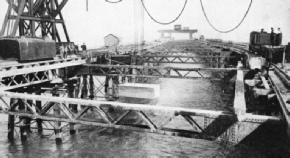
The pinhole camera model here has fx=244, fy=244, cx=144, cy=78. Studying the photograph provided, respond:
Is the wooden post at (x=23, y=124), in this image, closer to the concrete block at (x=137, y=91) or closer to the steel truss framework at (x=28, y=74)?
the steel truss framework at (x=28, y=74)

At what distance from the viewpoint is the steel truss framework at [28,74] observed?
39.7ft

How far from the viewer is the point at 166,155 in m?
13.1

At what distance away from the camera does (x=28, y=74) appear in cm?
1383

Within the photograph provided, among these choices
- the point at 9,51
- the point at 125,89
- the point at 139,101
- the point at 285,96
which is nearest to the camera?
the point at 285,96

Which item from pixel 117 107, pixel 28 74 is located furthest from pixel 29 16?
pixel 117 107

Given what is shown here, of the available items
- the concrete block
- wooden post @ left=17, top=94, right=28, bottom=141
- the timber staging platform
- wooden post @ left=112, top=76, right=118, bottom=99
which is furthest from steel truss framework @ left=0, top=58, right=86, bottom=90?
wooden post @ left=112, top=76, right=118, bottom=99

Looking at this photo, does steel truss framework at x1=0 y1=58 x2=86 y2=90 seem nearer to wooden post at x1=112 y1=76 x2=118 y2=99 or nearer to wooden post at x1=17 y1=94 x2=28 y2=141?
wooden post at x1=17 y1=94 x2=28 y2=141

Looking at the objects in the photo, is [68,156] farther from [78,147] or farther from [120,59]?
[120,59]

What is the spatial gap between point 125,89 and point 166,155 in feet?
26.1

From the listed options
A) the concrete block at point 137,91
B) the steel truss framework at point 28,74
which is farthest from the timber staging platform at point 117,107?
the concrete block at point 137,91

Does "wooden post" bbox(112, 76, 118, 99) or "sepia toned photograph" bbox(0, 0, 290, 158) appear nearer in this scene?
"sepia toned photograph" bbox(0, 0, 290, 158)

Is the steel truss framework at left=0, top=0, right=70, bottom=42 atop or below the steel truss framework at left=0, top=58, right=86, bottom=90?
atop

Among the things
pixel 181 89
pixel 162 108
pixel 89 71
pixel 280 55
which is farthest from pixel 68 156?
pixel 181 89

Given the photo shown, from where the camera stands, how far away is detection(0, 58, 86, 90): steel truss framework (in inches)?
476
